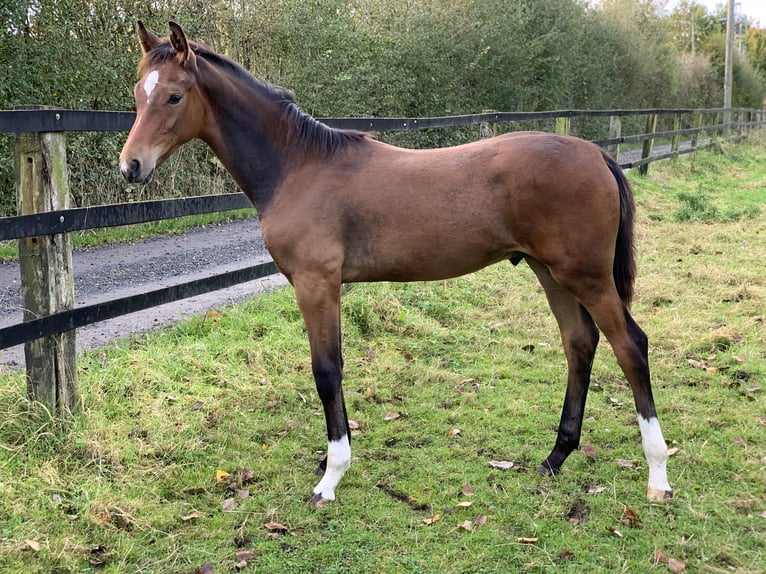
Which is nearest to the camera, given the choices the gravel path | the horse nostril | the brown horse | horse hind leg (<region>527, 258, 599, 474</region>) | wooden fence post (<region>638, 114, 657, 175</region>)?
the horse nostril

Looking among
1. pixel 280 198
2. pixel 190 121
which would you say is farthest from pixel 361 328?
pixel 190 121

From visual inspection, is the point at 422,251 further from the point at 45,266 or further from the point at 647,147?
the point at 647,147

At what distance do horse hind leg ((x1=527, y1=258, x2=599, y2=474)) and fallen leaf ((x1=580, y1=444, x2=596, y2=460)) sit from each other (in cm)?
16

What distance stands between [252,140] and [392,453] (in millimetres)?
1871

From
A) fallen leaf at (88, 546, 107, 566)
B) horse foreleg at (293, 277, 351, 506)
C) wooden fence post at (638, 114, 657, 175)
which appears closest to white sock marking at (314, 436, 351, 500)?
horse foreleg at (293, 277, 351, 506)

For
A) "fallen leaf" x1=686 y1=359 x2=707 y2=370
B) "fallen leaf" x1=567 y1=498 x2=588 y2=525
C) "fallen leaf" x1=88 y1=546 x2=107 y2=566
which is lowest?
"fallen leaf" x1=88 y1=546 x2=107 y2=566

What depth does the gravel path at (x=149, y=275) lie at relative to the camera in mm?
5230

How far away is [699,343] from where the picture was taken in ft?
16.3

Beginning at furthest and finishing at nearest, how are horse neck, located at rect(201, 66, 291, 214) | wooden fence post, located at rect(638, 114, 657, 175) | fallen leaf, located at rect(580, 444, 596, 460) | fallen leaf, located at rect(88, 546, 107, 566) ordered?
wooden fence post, located at rect(638, 114, 657, 175)
fallen leaf, located at rect(580, 444, 596, 460)
horse neck, located at rect(201, 66, 291, 214)
fallen leaf, located at rect(88, 546, 107, 566)

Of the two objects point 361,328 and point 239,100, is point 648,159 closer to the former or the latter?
point 361,328

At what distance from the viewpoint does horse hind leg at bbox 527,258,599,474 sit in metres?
3.48

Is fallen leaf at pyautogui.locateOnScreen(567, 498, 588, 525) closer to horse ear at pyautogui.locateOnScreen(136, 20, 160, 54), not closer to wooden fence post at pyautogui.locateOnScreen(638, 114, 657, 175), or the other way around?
horse ear at pyautogui.locateOnScreen(136, 20, 160, 54)

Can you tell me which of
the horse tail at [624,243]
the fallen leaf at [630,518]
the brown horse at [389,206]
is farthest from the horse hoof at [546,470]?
the horse tail at [624,243]

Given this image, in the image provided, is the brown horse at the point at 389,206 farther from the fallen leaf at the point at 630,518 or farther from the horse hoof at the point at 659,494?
the fallen leaf at the point at 630,518
